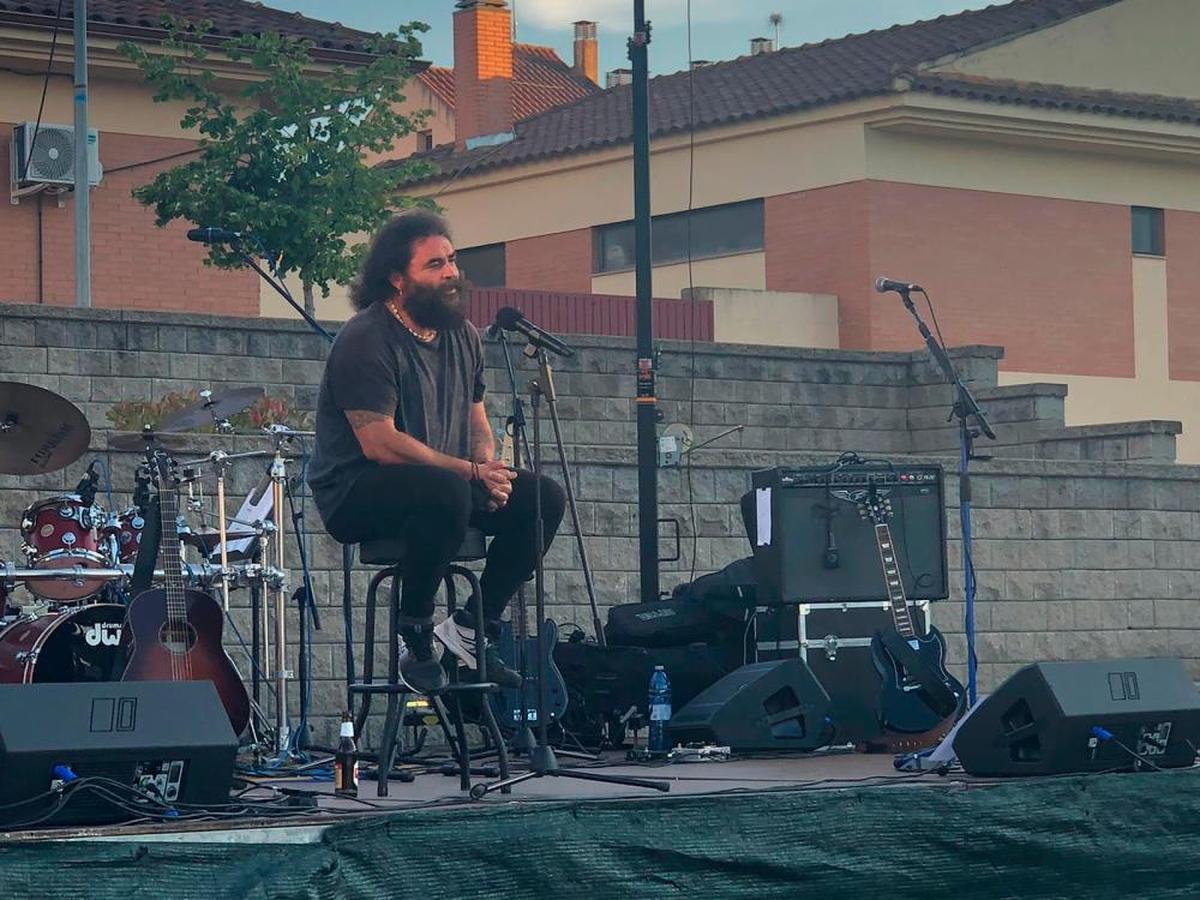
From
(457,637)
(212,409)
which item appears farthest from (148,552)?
(457,637)

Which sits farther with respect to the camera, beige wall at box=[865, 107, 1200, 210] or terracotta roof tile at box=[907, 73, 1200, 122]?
beige wall at box=[865, 107, 1200, 210]

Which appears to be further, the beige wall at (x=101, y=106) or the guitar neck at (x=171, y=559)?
the beige wall at (x=101, y=106)

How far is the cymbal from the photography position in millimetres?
8359

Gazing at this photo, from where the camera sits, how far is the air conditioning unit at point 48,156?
18375 millimetres

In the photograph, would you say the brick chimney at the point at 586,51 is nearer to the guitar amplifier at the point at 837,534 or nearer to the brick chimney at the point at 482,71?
the brick chimney at the point at 482,71

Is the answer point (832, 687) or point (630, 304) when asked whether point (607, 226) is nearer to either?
point (630, 304)

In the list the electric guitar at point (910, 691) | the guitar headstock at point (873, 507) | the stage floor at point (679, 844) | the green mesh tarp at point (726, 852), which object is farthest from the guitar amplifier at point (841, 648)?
the green mesh tarp at point (726, 852)

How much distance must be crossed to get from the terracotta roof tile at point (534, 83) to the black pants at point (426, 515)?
32.3 meters

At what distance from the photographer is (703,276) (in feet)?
79.1

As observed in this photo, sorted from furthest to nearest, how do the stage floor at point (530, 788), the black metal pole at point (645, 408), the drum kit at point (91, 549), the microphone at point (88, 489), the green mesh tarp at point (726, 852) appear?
the black metal pole at point (645, 408) → the microphone at point (88, 489) → the drum kit at point (91, 549) → the stage floor at point (530, 788) → the green mesh tarp at point (726, 852)

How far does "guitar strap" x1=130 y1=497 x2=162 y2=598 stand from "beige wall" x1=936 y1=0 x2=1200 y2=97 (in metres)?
16.1

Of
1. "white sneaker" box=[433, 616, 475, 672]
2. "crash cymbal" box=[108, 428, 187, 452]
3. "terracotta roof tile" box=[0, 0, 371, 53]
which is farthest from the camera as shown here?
"terracotta roof tile" box=[0, 0, 371, 53]

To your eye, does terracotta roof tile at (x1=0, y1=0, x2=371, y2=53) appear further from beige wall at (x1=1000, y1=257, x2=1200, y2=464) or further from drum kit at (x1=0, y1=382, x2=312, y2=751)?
drum kit at (x1=0, y1=382, x2=312, y2=751)

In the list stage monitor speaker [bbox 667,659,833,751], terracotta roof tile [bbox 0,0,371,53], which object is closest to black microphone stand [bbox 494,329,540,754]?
stage monitor speaker [bbox 667,659,833,751]
